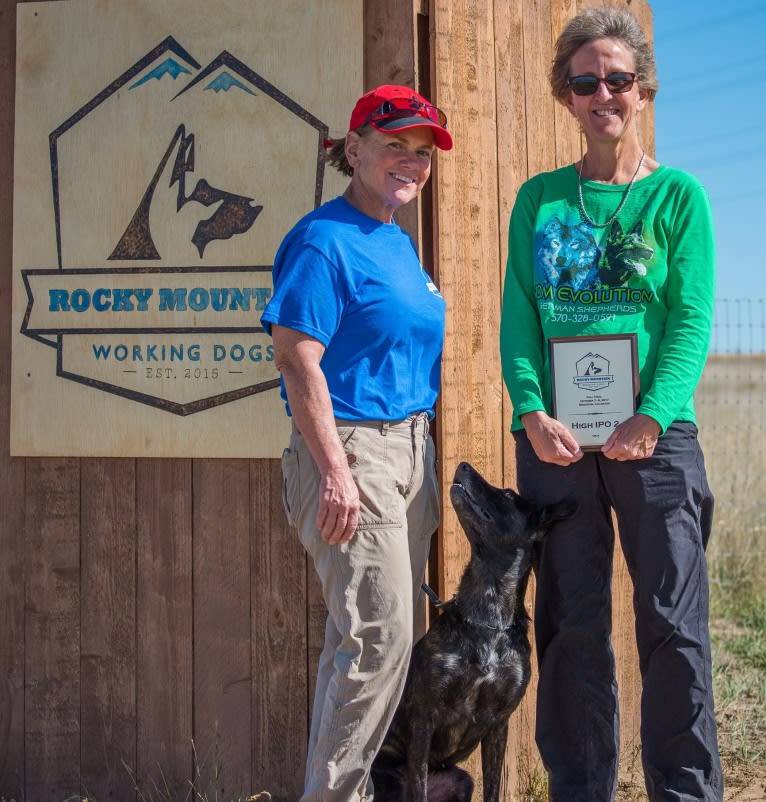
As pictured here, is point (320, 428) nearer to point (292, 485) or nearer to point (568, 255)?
point (292, 485)

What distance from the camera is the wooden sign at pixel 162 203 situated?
3.84 meters

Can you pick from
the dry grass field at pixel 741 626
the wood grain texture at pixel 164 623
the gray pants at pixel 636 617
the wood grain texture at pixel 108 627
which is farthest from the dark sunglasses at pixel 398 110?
the dry grass field at pixel 741 626

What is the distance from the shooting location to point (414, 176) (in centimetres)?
308

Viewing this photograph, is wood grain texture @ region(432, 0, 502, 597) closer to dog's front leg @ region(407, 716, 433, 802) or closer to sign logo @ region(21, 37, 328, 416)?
sign logo @ region(21, 37, 328, 416)

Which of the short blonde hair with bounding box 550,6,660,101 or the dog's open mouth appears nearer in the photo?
the short blonde hair with bounding box 550,6,660,101

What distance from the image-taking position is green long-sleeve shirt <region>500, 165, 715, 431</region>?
9.39ft

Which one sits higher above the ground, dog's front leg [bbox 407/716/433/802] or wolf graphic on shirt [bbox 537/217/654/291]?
wolf graphic on shirt [bbox 537/217/654/291]

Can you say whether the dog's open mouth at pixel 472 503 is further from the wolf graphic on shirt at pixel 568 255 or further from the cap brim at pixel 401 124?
the cap brim at pixel 401 124

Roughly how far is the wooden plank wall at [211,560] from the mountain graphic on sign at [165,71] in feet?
2.02

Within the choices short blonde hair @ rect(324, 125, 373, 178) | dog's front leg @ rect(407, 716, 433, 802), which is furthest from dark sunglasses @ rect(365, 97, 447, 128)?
dog's front leg @ rect(407, 716, 433, 802)

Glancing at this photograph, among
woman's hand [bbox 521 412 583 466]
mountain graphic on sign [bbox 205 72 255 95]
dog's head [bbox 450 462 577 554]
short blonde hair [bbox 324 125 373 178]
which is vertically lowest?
dog's head [bbox 450 462 577 554]

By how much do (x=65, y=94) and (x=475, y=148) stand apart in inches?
66.7

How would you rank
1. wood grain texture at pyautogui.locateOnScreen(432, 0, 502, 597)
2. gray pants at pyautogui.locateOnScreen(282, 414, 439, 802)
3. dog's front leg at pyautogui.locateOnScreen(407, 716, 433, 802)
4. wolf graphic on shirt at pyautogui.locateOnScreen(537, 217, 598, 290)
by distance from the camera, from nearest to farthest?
1. gray pants at pyautogui.locateOnScreen(282, 414, 439, 802)
2. wolf graphic on shirt at pyautogui.locateOnScreen(537, 217, 598, 290)
3. dog's front leg at pyautogui.locateOnScreen(407, 716, 433, 802)
4. wood grain texture at pyautogui.locateOnScreen(432, 0, 502, 597)

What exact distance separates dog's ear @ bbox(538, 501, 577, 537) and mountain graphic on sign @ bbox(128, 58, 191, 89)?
227cm
